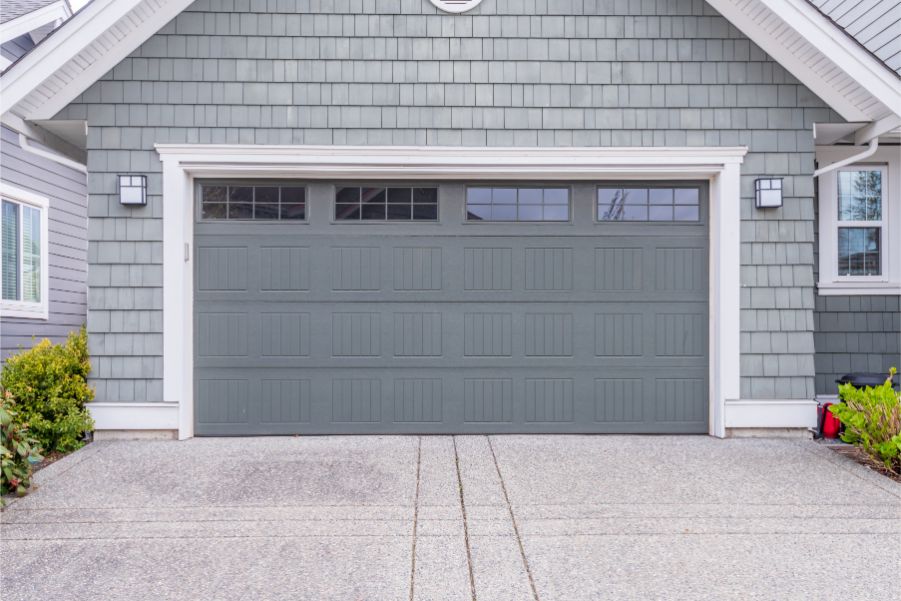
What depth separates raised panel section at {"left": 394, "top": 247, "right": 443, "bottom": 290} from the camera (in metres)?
5.55

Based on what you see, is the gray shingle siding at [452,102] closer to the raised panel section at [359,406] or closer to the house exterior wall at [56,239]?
the raised panel section at [359,406]

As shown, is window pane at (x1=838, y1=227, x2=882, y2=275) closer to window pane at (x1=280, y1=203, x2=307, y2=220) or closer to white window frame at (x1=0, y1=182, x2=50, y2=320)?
window pane at (x1=280, y1=203, x2=307, y2=220)

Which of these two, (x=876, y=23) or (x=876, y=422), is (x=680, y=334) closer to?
(x=876, y=422)

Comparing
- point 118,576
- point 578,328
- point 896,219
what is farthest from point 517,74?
point 118,576

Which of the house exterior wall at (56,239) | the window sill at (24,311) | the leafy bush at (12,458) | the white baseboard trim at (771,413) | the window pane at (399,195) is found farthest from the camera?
the house exterior wall at (56,239)

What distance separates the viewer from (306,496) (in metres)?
3.97

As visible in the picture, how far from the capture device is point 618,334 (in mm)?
5578

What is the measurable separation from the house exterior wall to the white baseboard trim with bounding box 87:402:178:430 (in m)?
2.66

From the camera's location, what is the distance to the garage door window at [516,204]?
560 cm

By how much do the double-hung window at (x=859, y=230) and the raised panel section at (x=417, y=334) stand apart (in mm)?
3841

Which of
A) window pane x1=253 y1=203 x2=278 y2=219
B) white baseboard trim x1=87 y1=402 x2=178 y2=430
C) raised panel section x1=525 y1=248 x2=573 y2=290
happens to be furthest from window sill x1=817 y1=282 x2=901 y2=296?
white baseboard trim x1=87 y1=402 x2=178 y2=430

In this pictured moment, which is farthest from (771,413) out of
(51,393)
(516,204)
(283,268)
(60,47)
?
(60,47)

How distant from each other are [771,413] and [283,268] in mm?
4561

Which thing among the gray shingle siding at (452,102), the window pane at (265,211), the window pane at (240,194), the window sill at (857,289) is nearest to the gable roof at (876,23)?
the gray shingle siding at (452,102)
